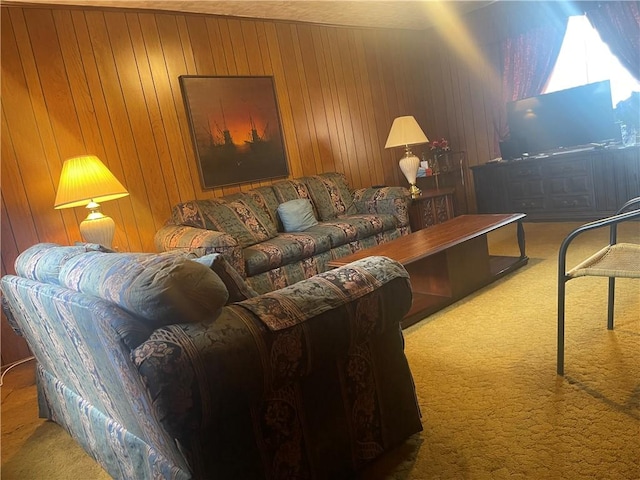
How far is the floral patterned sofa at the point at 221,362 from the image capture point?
1177 mm

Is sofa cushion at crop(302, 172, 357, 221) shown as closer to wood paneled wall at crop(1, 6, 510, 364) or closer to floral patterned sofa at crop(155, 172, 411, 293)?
floral patterned sofa at crop(155, 172, 411, 293)

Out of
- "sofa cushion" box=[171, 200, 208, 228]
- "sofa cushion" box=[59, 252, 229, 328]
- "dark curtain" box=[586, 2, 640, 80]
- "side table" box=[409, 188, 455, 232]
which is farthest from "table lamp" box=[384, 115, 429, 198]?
"sofa cushion" box=[59, 252, 229, 328]

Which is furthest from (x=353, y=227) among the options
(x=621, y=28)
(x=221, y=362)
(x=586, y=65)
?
(x=621, y=28)

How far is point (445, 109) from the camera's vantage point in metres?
6.00

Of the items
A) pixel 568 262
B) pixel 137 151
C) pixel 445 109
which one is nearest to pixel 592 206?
pixel 568 262

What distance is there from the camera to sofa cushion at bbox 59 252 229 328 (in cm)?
119

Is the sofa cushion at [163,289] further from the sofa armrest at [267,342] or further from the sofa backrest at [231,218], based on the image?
the sofa backrest at [231,218]

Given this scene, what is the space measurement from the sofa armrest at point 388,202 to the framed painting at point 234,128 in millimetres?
802

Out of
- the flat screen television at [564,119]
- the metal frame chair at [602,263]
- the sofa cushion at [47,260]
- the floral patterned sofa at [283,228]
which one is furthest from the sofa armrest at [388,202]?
the sofa cushion at [47,260]

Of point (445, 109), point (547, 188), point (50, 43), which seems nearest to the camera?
point (50, 43)

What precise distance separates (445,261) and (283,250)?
1.15m

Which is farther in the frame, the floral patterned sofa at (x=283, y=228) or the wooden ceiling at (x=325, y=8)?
the wooden ceiling at (x=325, y=8)

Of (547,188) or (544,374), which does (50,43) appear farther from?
(547,188)

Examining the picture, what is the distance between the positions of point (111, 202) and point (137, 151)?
0.44 m
